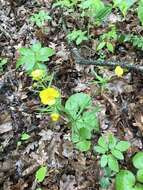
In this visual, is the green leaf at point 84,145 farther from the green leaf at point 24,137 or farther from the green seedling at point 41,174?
the green leaf at point 24,137

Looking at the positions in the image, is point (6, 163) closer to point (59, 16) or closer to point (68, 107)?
point (68, 107)

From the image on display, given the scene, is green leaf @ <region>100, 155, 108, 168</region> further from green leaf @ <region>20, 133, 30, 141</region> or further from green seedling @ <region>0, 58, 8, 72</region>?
green seedling @ <region>0, 58, 8, 72</region>

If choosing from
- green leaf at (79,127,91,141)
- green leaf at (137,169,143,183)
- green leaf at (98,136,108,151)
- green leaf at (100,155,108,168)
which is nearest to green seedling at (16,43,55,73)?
green leaf at (79,127,91,141)

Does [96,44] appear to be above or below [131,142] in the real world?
above

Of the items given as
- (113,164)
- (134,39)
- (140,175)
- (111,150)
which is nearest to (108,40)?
(134,39)

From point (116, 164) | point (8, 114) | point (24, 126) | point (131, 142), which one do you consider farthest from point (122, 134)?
point (8, 114)

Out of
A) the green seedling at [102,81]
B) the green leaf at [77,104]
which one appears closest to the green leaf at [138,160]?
the green leaf at [77,104]
